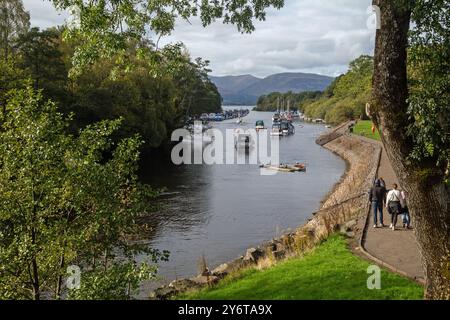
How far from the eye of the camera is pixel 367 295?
11.5 meters

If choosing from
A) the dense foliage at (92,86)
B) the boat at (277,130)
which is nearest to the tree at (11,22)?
the dense foliage at (92,86)

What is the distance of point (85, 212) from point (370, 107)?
6369mm

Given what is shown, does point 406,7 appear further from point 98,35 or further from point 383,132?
point 98,35

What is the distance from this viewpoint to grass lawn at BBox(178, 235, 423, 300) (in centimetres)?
1173

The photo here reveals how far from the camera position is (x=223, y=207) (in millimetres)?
33875

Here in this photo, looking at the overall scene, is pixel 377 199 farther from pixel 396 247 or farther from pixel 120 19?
pixel 120 19

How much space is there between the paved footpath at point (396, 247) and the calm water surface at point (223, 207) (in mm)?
7495

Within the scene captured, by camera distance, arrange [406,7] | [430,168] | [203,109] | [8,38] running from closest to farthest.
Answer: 1. [406,7]
2. [430,168]
3. [8,38]
4. [203,109]

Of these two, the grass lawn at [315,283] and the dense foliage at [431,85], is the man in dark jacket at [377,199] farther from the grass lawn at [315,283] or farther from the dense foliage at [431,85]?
the dense foliage at [431,85]

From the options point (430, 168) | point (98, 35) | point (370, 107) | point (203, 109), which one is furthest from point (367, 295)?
point (203, 109)

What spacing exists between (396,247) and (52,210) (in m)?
11.8

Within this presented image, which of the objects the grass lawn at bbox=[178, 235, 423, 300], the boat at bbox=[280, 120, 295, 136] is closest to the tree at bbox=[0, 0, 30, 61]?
the grass lawn at bbox=[178, 235, 423, 300]

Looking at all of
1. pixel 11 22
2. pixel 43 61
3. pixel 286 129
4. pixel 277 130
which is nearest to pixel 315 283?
pixel 43 61

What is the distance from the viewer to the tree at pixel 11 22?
41000 millimetres
